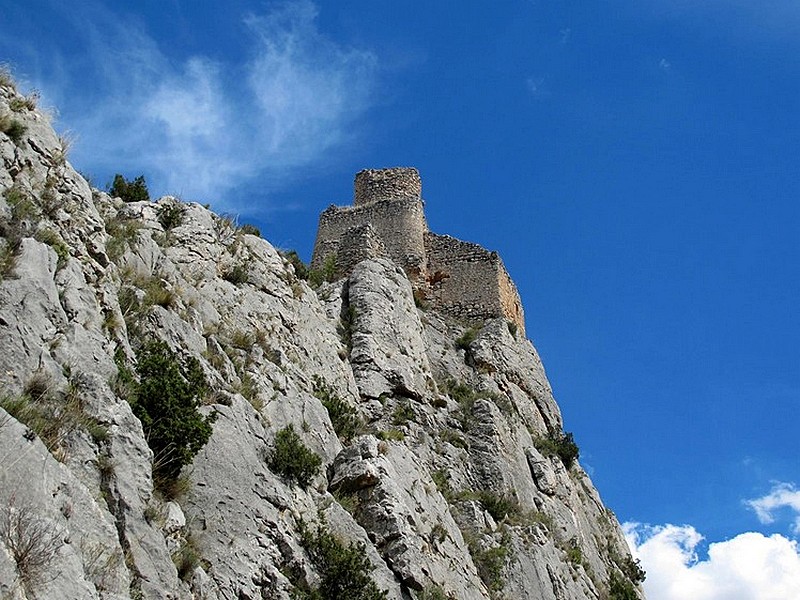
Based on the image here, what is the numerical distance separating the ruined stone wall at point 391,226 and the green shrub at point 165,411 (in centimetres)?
1625

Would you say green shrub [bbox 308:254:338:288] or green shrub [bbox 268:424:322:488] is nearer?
green shrub [bbox 268:424:322:488]

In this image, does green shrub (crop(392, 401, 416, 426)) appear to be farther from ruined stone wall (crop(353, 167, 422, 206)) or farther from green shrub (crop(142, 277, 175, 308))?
ruined stone wall (crop(353, 167, 422, 206))

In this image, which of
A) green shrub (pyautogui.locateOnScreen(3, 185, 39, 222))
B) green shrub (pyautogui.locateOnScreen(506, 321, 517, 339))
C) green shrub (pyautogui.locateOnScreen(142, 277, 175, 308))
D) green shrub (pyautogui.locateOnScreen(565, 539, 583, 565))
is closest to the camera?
green shrub (pyautogui.locateOnScreen(3, 185, 39, 222))

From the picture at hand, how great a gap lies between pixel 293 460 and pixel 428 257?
17.1 m

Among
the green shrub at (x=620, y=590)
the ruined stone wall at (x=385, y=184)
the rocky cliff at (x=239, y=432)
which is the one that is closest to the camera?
the rocky cliff at (x=239, y=432)

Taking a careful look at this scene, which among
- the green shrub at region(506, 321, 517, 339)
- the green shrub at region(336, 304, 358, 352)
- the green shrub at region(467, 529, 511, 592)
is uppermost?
the green shrub at region(506, 321, 517, 339)

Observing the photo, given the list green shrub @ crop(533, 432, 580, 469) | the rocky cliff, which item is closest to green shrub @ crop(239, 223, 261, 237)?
the rocky cliff

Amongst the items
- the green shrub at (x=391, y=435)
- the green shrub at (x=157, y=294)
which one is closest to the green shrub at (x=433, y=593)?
the green shrub at (x=391, y=435)

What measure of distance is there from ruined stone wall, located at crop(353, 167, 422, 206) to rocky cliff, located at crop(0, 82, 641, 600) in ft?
22.5

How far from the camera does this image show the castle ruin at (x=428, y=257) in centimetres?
2891

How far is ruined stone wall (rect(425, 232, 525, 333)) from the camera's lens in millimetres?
28984

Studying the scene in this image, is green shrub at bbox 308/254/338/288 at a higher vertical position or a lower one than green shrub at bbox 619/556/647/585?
higher

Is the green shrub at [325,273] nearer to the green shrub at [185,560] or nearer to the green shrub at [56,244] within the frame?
the green shrub at [56,244]

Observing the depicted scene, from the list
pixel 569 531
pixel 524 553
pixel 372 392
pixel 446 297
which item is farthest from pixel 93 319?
pixel 446 297
